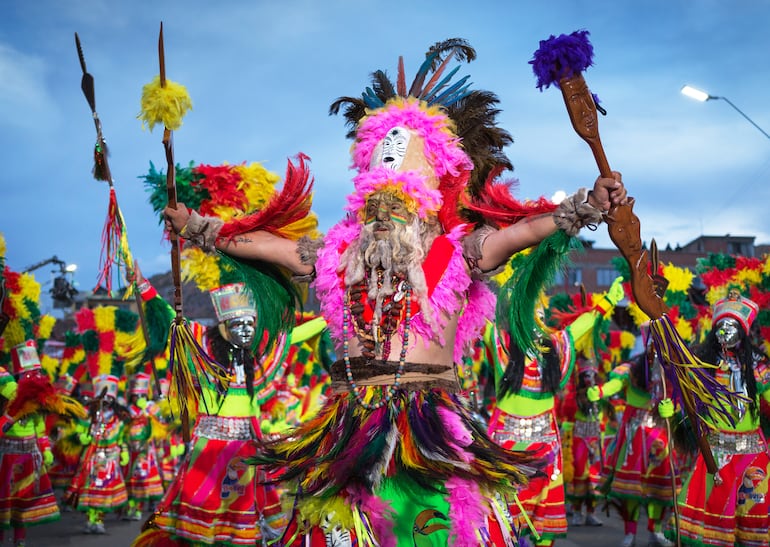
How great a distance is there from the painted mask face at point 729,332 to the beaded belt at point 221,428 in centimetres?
405

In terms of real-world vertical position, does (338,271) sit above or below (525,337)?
above

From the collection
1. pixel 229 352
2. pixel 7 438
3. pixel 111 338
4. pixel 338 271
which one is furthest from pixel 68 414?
pixel 338 271

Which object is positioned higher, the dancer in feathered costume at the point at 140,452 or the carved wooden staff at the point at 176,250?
the carved wooden staff at the point at 176,250

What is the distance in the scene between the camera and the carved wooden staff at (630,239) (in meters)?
3.47

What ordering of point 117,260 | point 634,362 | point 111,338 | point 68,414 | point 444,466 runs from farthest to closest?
point 111,338, point 634,362, point 68,414, point 117,260, point 444,466

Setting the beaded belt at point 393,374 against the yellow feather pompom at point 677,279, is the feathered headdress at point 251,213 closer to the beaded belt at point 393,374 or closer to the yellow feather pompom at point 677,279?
the beaded belt at point 393,374

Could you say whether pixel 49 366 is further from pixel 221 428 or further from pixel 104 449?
pixel 221 428

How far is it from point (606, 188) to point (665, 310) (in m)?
0.76

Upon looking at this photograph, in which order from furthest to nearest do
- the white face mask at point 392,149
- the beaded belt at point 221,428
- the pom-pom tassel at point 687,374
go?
1. the beaded belt at point 221,428
2. the white face mask at point 392,149
3. the pom-pom tassel at point 687,374

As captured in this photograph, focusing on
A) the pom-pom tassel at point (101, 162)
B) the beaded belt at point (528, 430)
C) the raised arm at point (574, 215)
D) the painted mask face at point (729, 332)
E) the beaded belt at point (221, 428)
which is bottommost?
the beaded belt at point (528, 430)

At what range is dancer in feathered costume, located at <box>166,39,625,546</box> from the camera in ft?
11.3

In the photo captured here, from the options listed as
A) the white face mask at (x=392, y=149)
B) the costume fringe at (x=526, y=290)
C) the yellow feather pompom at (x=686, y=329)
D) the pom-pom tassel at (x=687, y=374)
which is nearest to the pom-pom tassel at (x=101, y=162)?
the white face mask at (x=392, y=149)

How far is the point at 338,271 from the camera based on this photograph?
396 cm

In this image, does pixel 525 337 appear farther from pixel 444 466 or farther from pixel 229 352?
pixel 229 352
